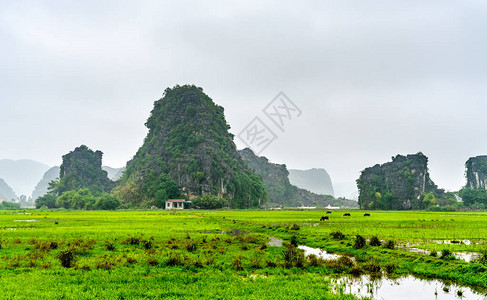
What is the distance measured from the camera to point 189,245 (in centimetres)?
1814

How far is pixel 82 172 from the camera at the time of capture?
517 feet

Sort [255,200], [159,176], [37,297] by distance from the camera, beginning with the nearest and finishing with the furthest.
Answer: [37,297] → [159,176] → [255,200]

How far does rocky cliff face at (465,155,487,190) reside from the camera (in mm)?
158250

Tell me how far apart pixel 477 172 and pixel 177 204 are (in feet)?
508

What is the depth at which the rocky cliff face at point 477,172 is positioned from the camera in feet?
519

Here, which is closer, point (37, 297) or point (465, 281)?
point (37, 297)

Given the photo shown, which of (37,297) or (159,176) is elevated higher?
(159,176)

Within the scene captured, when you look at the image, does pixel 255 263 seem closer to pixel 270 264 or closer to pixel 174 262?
pixel 270 264

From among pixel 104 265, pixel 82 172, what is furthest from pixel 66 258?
pixel 82 172

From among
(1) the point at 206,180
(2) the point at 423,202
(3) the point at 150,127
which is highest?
(3) the point at 150,127

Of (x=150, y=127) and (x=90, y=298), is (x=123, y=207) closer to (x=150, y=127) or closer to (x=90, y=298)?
(x=150, y=127)

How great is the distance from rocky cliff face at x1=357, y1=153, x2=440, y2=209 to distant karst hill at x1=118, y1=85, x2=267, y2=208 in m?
50.1

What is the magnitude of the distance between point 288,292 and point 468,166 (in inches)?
7781

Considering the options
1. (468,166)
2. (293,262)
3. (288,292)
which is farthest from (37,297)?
(468,166)
